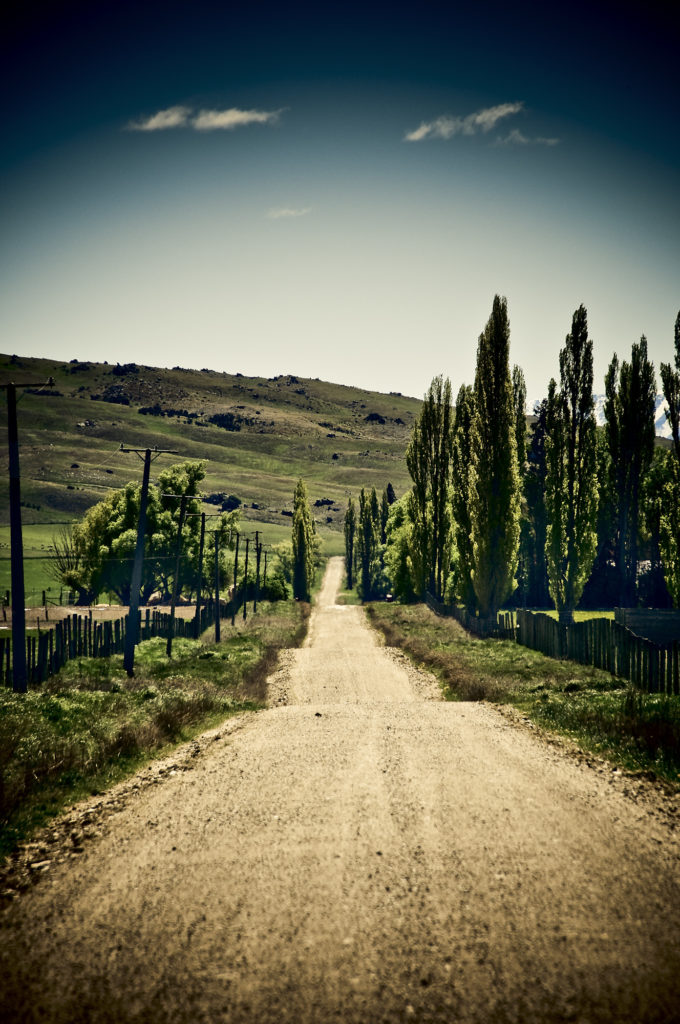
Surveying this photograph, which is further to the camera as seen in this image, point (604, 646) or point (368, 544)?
point (368, 544)

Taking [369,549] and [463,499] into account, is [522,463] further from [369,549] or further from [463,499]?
[369,549]

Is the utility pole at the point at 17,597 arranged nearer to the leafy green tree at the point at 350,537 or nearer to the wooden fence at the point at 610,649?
the wooden fence at the point at 610,649

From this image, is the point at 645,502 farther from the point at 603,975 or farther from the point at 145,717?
the point at 603,975

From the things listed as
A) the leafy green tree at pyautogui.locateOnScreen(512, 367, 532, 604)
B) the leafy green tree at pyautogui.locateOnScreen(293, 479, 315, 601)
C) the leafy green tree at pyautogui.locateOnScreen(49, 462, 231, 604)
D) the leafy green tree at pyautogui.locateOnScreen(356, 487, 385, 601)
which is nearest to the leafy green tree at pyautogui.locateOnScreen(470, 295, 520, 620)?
the leafy green tree at pyautogui.locateOnScreen(512, 367, 532, 604)

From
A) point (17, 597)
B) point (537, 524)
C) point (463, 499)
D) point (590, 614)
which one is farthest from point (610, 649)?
point (537, 524)

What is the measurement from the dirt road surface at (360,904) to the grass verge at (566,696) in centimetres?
139

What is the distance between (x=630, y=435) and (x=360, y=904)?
44.3 metres

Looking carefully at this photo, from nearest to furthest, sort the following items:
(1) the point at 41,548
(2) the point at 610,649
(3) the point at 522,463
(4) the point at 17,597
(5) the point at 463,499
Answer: (4) the point at 17,597, (2) the point at 610,649, (5) the point at 463,499, (3) the point at 522,463, (1) the point at 41,548

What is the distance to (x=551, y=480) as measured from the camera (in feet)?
128

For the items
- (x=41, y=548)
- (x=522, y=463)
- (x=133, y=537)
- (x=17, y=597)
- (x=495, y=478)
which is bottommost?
(x=41, y=548)

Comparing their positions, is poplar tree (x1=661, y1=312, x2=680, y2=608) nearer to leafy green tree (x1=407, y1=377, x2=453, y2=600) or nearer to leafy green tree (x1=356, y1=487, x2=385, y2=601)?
A: leafy green tree (x1=407, y1=377, x2=453, y2=600)

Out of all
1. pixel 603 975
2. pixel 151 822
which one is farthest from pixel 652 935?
pixel 151 822

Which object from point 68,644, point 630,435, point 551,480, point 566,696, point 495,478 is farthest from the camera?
point 630,435

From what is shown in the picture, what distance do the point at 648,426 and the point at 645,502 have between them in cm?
610
